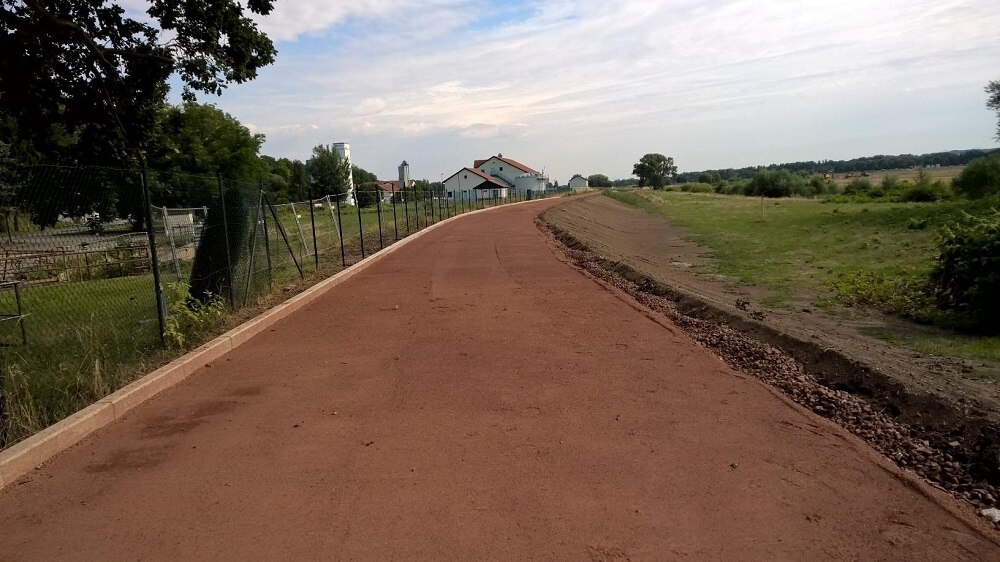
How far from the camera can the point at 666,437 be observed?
5242 mm

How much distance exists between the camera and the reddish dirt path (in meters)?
3.73

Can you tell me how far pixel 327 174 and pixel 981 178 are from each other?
60.2m

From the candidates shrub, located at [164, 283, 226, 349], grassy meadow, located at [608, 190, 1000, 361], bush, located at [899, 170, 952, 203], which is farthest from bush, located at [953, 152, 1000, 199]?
shrub, located at [164, 283, 226, 349]

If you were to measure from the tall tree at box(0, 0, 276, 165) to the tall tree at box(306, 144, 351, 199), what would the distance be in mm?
60128

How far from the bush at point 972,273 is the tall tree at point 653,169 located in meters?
159

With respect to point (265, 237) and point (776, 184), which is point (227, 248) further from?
point (776, 184)

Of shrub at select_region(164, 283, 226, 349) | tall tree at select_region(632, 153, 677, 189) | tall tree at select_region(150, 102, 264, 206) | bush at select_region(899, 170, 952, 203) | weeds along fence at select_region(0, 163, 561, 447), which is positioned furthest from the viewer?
tall tree at select_region(632, 153, 677, 189)

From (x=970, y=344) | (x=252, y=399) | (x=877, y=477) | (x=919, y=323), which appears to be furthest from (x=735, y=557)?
(x=919, y=323)

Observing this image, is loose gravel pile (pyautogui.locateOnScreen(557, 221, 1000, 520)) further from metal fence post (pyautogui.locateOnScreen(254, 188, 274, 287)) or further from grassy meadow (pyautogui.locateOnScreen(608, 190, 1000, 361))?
metal fence post (pyautogui.locateOnScreen(254, 188, 274, 287))

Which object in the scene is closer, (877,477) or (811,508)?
(811,508)

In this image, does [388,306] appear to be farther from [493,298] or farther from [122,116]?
[122,116]

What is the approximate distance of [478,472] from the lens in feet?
15.1

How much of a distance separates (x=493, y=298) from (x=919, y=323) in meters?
7.42

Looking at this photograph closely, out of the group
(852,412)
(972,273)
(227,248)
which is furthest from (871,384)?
(227,248)
